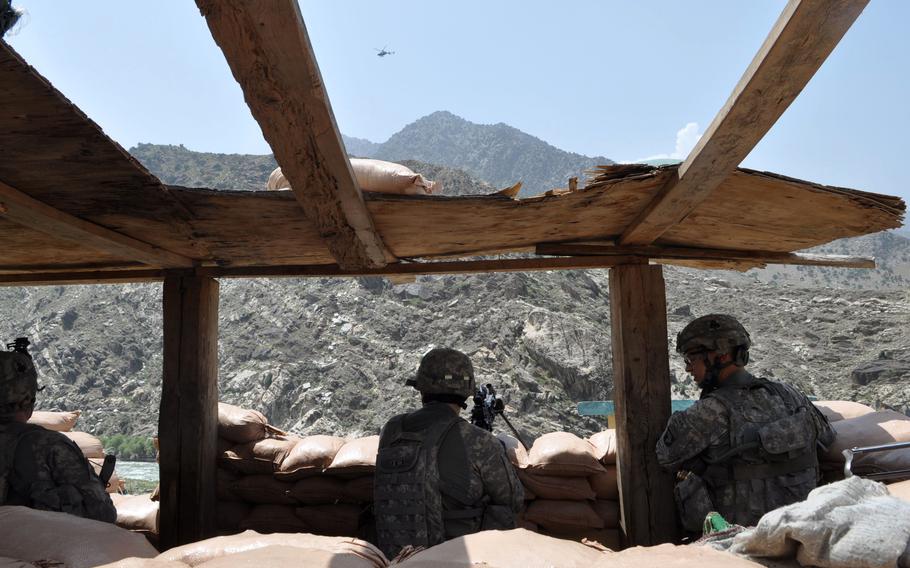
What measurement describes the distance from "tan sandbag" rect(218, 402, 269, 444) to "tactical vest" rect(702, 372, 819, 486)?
304cm

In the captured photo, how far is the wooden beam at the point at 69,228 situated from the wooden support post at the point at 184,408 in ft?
1.37

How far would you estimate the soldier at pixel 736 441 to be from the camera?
3.56 m

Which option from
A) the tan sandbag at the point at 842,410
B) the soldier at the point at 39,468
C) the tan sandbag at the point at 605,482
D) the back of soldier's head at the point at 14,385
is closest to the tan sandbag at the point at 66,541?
the soldier at the point at 39,468

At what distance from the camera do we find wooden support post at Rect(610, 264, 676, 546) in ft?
13.1

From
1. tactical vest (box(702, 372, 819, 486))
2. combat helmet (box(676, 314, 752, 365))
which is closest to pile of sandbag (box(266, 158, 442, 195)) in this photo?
combat helmet (box(676, 314, 752, 365))

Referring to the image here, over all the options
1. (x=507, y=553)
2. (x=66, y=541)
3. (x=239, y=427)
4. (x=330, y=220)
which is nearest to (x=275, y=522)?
(x=239, y=427)

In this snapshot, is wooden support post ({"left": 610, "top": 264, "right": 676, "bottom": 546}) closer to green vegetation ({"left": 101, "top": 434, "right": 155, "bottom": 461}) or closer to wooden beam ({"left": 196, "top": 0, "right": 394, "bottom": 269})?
wooden beam ({"left": 196, "top": 0, "right": 394, "bottom": 269})

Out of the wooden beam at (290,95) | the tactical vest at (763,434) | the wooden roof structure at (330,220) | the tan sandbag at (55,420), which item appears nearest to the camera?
the wooden beam at (290,95)

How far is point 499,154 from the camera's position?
93062mm

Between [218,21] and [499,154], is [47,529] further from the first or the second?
[499,154]

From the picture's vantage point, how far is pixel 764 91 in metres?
2.04

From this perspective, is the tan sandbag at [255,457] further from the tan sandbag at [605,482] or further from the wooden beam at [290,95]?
the wooden beam at [290,95]

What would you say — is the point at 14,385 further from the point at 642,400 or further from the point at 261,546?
the point at 642,400

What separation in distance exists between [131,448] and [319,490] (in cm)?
1861
